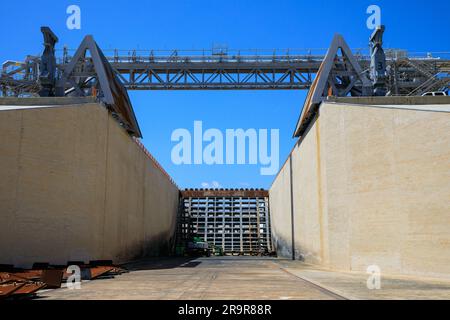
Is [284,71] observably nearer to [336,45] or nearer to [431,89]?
[336,45]

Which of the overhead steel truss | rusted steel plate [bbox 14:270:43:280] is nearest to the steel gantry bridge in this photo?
the overhead steel truss

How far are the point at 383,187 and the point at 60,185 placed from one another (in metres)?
15.7

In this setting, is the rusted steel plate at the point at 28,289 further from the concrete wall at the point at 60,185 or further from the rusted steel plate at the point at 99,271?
the concrete wall at the point at 60,185

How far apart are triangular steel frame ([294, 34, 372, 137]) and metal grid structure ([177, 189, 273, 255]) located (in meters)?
23.3

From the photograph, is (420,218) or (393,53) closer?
(420,218)

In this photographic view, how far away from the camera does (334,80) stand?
32.7 metres

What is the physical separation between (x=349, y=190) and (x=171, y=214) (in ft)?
108

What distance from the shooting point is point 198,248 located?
163 feet

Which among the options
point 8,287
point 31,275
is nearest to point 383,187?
point 31,275

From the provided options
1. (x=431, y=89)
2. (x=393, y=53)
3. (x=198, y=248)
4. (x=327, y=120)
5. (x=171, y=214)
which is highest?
(x=393, y=53)

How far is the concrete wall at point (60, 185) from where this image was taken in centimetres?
2183

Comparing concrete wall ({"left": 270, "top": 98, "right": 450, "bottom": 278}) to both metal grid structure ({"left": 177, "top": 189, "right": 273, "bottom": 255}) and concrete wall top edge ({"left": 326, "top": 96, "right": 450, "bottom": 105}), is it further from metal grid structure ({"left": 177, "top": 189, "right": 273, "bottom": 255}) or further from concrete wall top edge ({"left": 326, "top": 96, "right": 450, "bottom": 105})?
metal grid structure ({"left": 177, "top": 189, "right": 273, "bottom": 255})
